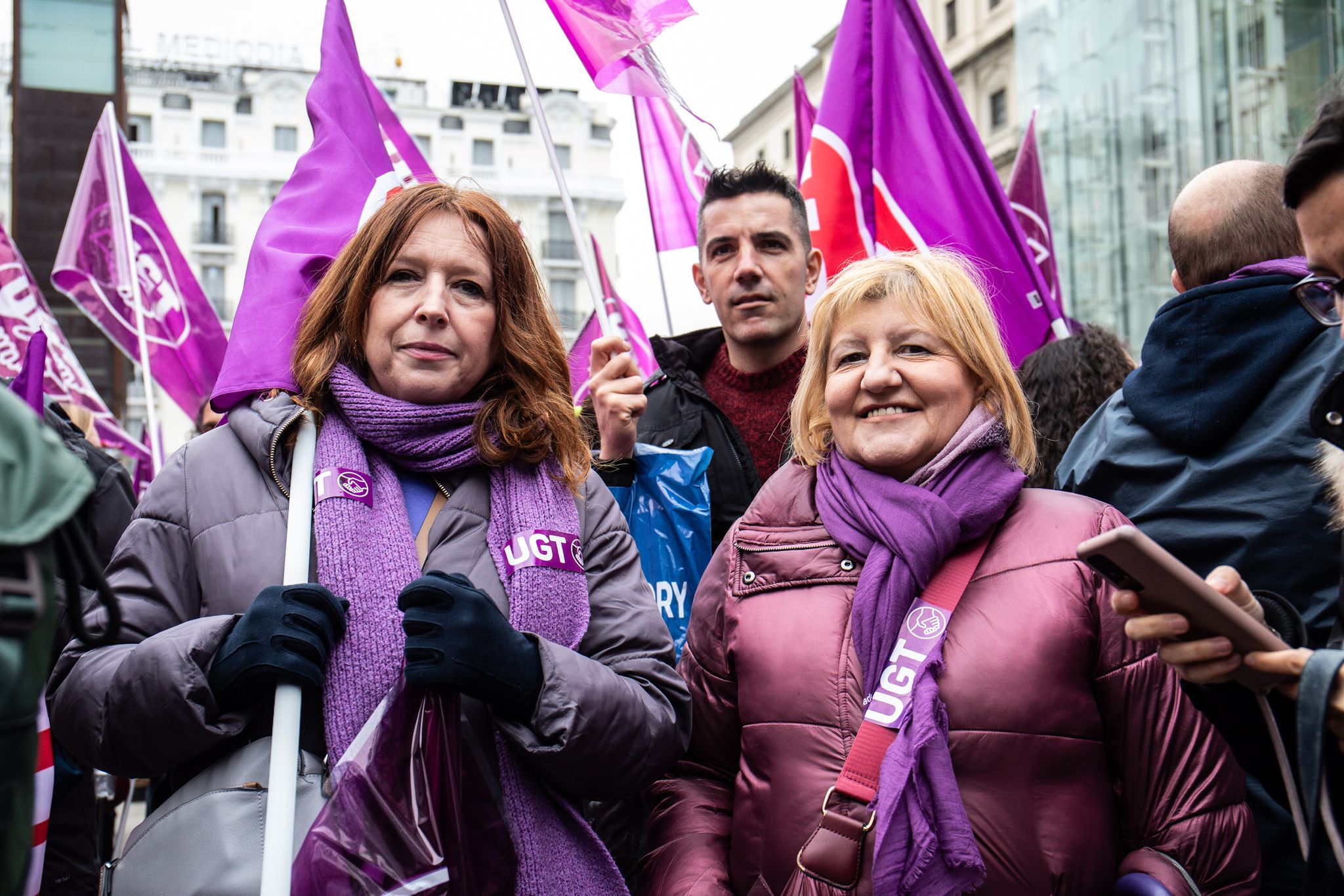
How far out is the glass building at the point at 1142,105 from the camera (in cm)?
1627

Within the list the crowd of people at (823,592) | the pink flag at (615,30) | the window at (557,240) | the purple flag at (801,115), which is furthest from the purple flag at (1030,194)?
the window at (557,240)

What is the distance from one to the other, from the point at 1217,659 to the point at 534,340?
1.50 metres

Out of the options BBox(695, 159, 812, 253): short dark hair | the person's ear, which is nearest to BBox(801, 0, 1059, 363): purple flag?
BBox(695, 159, 812, 253): short dark hair

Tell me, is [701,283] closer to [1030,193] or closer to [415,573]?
[415,573]

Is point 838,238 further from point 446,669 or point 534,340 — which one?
point 446,669

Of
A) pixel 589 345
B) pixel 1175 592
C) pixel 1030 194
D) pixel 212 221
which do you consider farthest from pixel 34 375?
pixel 212 221

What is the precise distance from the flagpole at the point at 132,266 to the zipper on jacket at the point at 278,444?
4.12 meters

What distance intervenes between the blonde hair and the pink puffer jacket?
0.72ft

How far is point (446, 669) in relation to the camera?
1937 mm

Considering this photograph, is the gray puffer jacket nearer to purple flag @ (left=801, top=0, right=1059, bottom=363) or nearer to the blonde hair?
the blonde hair

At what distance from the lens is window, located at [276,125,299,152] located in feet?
150

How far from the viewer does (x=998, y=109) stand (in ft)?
107

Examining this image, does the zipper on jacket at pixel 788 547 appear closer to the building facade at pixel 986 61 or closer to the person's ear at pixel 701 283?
the person's ear at pixel 701 283

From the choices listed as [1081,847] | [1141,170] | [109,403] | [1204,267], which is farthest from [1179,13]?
[1081,847]
